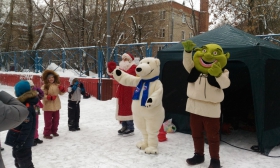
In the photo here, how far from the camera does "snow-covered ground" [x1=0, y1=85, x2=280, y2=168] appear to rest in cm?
405

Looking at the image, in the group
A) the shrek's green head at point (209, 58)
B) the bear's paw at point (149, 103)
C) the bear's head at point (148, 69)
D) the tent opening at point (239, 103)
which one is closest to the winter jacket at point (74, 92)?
the bear's head at point (148, 69)

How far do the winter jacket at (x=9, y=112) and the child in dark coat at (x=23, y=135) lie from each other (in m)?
1.42

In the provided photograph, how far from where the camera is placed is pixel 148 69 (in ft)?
13.9

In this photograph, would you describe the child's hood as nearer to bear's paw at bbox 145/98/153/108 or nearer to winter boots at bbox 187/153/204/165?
bear's paw at bbox 145/98/153/108

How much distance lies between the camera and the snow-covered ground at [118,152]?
4051 millimetres

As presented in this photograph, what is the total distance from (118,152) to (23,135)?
171cm

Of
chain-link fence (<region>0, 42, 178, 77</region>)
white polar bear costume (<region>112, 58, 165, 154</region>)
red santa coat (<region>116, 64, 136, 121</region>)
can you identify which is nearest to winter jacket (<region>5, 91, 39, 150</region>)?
white polar bear costume (<region>112, 58, 165, 154</region>)

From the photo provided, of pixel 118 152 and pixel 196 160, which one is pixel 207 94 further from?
pixel 118 152

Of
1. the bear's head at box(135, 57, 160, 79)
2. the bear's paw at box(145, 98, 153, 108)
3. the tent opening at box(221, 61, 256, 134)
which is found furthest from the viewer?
the tent opening at box(221, 61, 256, 134)

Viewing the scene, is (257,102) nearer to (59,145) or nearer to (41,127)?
(59,145)

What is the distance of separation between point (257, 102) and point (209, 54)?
135cm

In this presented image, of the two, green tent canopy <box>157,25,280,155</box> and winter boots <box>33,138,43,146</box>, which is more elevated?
green tent canopy <box>157,25,280,155</box>

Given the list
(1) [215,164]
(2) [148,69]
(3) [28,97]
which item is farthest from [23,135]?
(1) [215,164]

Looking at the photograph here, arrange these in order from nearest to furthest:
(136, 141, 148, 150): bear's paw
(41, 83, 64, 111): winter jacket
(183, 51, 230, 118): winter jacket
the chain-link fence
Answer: (183, 51, 230, 118): winter jacket, (136, 141, 148, 150): bear's paw, (41, 83, 64, 111): winter jacket, the chain-link fence
